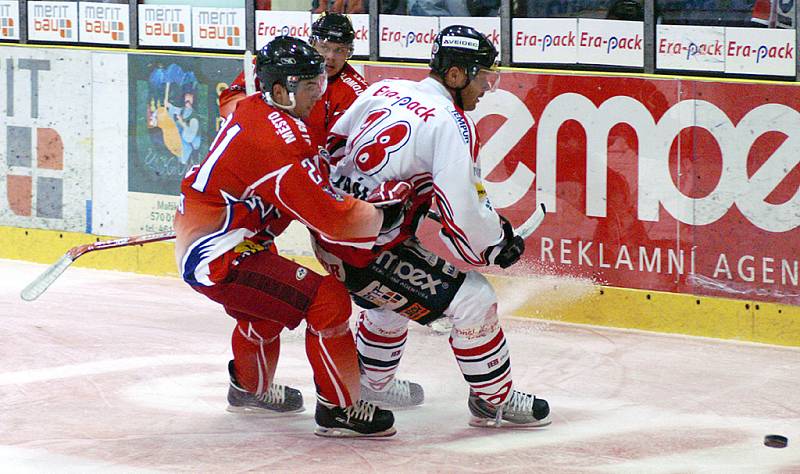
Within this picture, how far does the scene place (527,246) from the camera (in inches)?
268

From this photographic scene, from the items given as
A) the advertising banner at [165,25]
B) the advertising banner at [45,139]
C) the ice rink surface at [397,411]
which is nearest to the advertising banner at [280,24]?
the advertising banner at [165,25]

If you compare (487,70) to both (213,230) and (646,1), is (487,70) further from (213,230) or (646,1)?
(646,1)

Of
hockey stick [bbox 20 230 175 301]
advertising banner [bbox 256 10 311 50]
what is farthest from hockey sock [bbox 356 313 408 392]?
advertising banner [bbox 256 10 311 50]

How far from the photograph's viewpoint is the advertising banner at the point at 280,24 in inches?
299

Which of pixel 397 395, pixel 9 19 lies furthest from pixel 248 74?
pixel 9 19

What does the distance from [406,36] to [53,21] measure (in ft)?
7.48

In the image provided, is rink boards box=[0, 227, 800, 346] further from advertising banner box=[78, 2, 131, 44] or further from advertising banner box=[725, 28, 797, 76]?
advertising banner box=[78, 2, 131, 44]

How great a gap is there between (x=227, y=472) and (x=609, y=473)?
1130mm

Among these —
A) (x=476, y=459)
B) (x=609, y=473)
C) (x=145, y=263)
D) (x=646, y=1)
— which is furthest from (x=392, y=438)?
(x=145, y=263)

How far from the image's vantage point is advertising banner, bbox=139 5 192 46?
7.91 m

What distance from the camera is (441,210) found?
4.55 m

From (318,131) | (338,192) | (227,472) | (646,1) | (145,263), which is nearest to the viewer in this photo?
(227,472)

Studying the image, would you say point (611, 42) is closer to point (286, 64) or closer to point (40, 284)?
point (286, 64)

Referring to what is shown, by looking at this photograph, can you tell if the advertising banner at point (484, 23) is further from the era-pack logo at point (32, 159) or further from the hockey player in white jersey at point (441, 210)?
the era-pack logo at point (32, 159)
